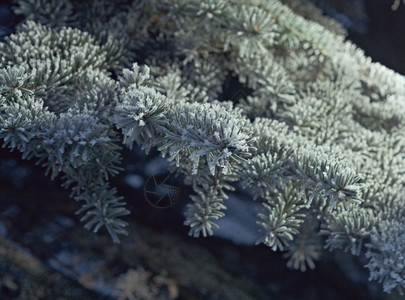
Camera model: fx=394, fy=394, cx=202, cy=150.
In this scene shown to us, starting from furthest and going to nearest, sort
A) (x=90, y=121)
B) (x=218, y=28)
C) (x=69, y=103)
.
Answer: (x=218, y=28), (x=69, y=103), (x=90, y=121)

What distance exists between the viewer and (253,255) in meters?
0.73

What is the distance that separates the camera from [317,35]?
0.84 metres

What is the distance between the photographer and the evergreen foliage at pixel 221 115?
545mm

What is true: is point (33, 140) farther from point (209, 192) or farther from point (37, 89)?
point (209, 192)

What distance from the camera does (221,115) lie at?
0.54 metres

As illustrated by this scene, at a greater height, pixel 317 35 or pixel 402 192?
pixel 317 35

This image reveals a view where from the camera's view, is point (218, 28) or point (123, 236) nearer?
point (123, 236)

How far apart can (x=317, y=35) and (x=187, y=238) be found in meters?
0.50

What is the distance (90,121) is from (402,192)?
0.53 m

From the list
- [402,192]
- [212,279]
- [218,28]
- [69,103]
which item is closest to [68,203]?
[69,103]

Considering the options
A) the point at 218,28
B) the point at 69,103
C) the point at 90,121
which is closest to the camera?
the point at 90,121

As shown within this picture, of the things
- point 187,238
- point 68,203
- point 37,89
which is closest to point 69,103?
point 37,89

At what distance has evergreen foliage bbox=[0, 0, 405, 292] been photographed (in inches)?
21.5

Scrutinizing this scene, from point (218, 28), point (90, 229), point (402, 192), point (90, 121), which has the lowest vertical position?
point (90, 229)
